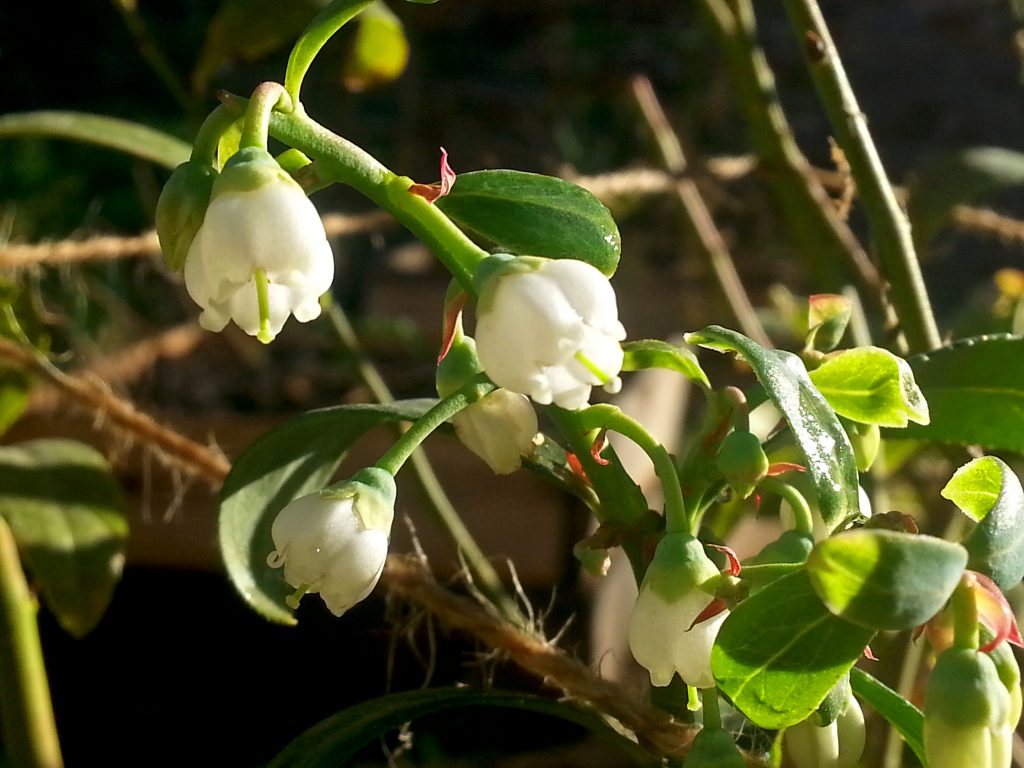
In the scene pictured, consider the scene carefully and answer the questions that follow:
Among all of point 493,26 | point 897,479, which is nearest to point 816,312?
point 897,479

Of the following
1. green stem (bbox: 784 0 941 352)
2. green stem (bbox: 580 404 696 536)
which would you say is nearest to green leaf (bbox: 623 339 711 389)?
green stem (bbox: 580 404 696 536)

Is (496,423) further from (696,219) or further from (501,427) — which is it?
(696,219)

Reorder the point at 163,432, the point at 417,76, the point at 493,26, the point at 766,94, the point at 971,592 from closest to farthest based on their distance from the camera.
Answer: the point at 971,592 < the point at 163,432 < the point at 766,94 < the point at 417,76 < the point at 493,26

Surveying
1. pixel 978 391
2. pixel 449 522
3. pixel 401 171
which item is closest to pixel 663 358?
pixel 978 391

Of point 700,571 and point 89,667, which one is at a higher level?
point 700,571

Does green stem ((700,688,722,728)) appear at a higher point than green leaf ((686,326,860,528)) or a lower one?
lower

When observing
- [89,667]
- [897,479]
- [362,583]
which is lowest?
[897,479]

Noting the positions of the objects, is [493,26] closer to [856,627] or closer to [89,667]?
[89,667]

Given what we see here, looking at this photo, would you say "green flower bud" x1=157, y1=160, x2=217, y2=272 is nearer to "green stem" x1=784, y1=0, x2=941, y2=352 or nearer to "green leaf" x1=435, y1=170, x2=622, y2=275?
"green leaf" x1=435, y1=170, x2=622, y2=275
